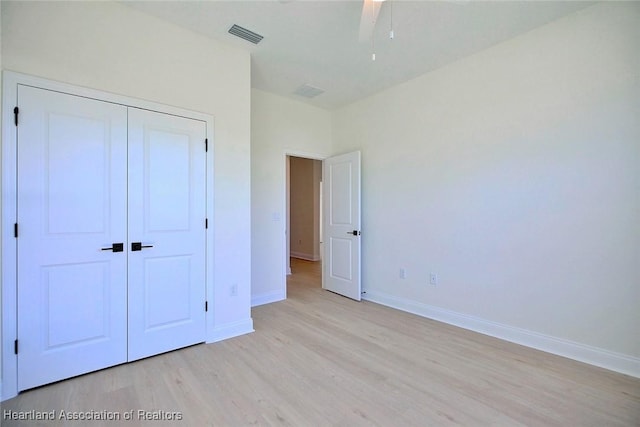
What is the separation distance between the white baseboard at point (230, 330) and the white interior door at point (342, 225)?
1723 millimetres

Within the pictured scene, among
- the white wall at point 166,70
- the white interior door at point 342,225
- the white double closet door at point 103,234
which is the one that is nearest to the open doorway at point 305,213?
the white interior door at point 342,225

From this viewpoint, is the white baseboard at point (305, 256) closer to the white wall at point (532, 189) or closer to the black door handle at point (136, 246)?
the white wall at point (532, 189)

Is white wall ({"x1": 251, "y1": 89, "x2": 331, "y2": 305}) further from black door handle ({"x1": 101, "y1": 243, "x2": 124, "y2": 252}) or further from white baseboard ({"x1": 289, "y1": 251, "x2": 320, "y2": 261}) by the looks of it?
white baseboard ({"x1": 289, "y1": 251, "x2": 320, "y2": 261})

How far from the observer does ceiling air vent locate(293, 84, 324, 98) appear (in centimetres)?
393

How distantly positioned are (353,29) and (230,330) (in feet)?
10.1

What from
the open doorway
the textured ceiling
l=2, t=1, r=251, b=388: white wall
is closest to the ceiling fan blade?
the textured ceiling

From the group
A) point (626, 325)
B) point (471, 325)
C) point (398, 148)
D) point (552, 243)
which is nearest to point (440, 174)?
point (398, 148)

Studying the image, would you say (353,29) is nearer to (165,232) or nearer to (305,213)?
(165,232)

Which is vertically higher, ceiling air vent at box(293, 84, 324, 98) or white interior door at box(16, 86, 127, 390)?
ceiling air vent at box(293, 84, 324, 98)

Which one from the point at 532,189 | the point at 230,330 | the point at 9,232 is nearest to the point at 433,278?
the point at 532,189

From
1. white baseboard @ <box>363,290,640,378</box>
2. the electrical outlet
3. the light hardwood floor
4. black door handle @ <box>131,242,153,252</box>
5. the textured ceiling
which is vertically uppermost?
the textured ceiling

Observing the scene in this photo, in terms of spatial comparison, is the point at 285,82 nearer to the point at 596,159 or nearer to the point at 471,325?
the point at 596,159

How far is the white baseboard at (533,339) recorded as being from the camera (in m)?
2.29

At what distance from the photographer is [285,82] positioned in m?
3.79
